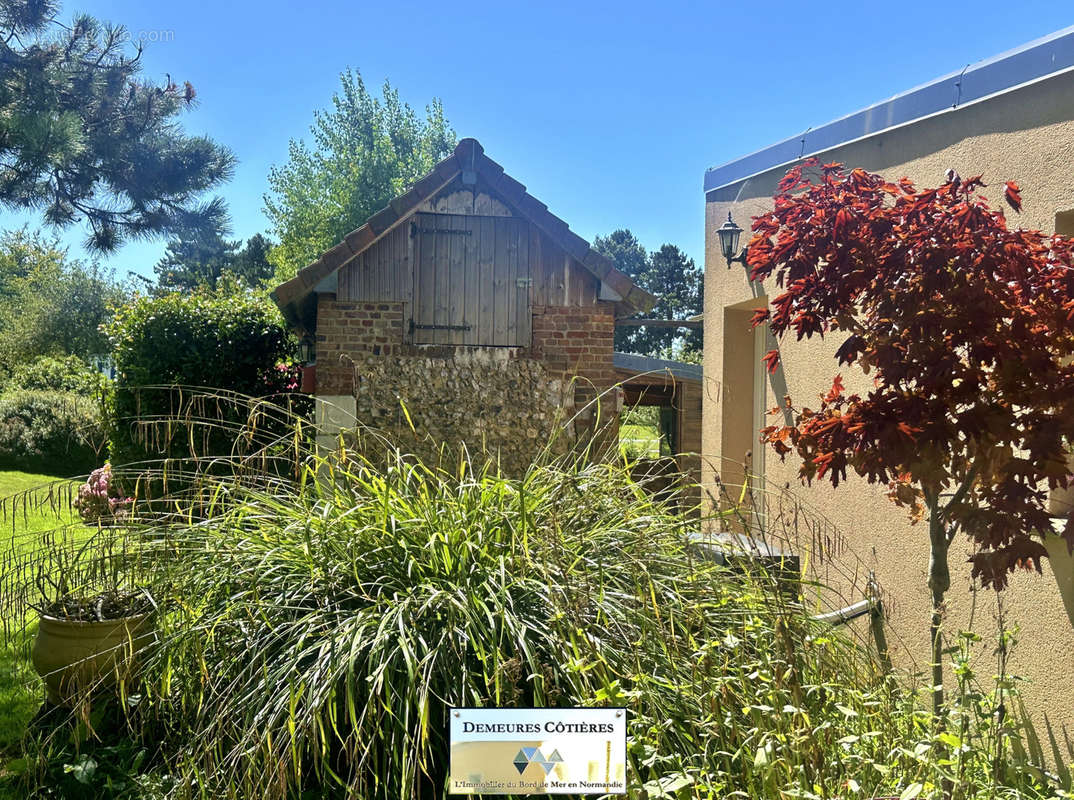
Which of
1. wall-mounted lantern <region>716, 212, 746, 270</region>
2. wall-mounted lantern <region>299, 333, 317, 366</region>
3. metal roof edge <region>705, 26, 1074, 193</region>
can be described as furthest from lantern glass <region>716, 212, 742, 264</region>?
wall-mounted lantern <region>299, 333, 317, 366</region>

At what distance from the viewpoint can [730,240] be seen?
23.6ft

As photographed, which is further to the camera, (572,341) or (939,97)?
(572,341)

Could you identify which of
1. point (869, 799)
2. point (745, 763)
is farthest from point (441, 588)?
point (869, 799)

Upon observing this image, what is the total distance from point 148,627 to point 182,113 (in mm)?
8453

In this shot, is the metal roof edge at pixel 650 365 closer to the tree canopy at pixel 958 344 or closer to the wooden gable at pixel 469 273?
the wooden gable at pixel 469 273

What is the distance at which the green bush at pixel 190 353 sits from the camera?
34.7 feet

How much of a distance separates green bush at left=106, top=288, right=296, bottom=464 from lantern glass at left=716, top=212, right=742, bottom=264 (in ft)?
20.2

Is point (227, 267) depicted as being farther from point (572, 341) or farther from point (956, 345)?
point (956, 345)

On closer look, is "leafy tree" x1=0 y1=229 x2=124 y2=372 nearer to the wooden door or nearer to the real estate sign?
the wooden door

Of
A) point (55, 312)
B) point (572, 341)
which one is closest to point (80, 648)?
Answer: point (572, 341)

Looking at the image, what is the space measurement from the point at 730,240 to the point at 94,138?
745 cm

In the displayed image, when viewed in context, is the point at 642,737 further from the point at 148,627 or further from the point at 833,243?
the point at 148,627

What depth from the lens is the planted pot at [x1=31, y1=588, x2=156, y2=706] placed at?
12.8 feet

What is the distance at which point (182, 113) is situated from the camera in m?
10.6
